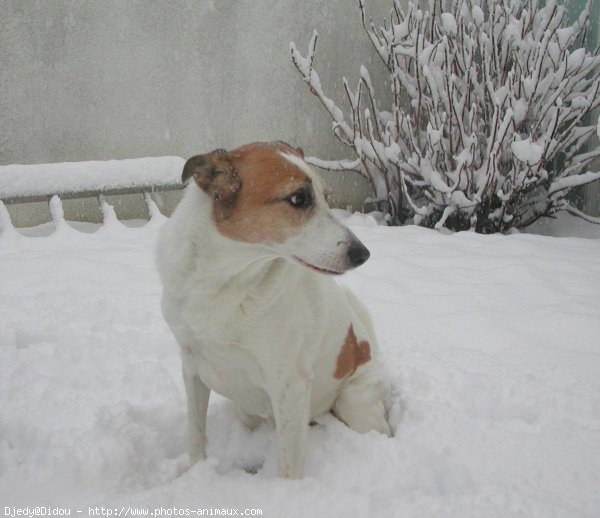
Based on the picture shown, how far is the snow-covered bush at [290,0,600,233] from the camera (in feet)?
17.2

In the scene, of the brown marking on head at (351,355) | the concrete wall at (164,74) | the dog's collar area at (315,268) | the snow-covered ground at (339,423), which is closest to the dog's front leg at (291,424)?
the snow-covered ground at (339,423)

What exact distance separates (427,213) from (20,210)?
4087 mm

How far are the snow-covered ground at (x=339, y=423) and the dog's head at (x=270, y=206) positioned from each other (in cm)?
79

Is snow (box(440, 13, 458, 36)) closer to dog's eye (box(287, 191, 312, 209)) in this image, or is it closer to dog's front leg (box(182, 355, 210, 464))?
dog's eye (box(287, 191, 312, 209))

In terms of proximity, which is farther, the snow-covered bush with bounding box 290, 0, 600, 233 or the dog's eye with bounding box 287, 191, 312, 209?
the snow-covered bush with bounding box 290, 0, 600, 233

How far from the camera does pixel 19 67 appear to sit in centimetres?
495

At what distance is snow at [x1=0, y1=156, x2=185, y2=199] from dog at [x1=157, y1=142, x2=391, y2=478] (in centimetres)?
312

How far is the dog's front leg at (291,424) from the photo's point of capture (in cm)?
193

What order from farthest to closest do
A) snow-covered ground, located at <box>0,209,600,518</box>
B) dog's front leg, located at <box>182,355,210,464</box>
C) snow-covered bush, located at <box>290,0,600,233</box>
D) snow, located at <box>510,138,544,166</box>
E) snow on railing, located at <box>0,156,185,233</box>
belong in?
snow-covered bush, located at <box>290,0,600,233</box> < snow, located at <box>510,138,544,166</box> < snow on railing, located at <box>0,156,185,233</box> < dog's front leg, located at <box>182,355,210,464</box> < snow-covered ground, located at <box>0,209,600,518</box>

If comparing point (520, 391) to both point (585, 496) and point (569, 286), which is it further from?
point (569, 286)

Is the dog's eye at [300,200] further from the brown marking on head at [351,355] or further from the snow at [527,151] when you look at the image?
the snow at [527,151]

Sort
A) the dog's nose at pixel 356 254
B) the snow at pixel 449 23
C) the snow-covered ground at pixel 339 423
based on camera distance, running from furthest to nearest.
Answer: the snow at pixel 449 23 → the dog's nose at pixel 356 254 → the snow-covered ground at pixel 339 423

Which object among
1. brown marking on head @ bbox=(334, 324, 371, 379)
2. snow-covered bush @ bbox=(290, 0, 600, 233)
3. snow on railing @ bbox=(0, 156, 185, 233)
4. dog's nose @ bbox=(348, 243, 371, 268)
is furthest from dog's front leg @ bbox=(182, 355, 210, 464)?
snow-covered bush @ bbox=(290, 0, 600, 233)

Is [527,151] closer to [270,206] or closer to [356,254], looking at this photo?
[356,254]
